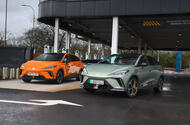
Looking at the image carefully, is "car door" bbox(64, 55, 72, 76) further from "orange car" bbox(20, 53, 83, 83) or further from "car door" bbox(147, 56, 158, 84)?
"car door" bbox(147, 56, 158, 84)

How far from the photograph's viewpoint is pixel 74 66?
12.6m

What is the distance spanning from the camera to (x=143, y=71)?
841 centimetres

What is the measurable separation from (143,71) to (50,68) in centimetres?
425


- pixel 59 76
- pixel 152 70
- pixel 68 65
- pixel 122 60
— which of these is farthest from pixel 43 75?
pixel 152 70

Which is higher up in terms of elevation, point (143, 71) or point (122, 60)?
point (122, 60)

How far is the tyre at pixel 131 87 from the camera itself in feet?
24.7

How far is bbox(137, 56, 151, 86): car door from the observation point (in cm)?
817

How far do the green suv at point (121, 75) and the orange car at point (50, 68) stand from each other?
114 inches

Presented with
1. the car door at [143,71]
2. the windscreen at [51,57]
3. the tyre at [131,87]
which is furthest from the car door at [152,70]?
the windscreen at [51,57]

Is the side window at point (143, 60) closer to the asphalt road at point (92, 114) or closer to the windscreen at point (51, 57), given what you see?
the asphalt road at point (92, 114)

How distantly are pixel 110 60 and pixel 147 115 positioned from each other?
3796 mm

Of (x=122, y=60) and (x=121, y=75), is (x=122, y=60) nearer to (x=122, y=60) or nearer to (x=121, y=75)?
(x=122, y=60)

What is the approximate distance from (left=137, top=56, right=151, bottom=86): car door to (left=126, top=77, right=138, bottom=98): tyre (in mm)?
311

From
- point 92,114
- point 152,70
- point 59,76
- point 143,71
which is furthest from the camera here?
point 59,76
